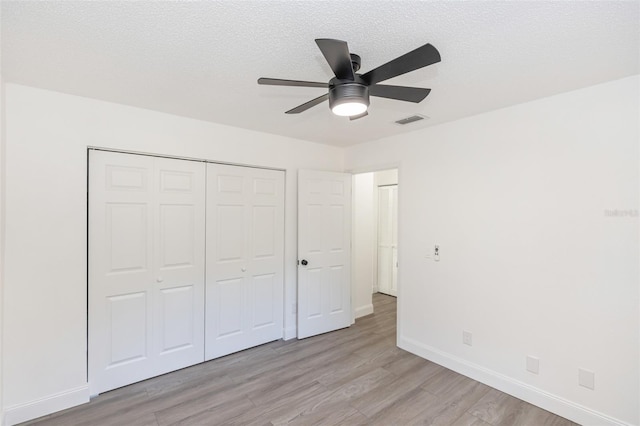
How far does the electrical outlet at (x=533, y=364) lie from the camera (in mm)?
2488

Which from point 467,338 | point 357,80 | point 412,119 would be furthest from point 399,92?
point 467,338

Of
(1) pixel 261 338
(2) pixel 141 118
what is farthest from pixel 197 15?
(1) pixel 261 338

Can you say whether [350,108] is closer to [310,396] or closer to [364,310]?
[310,396]

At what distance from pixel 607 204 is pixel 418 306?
1917 millimetres

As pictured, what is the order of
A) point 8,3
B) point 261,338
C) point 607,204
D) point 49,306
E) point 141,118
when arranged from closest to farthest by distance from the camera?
1. point 8,3
2. point 607,204
3. point 49,306
4. point 141,118
5. point 261,338

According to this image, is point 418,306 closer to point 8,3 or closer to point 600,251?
point 600,251

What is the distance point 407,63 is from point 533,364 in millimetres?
2649

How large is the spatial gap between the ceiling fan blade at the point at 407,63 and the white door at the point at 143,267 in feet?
7.25

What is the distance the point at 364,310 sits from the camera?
465 centimetres

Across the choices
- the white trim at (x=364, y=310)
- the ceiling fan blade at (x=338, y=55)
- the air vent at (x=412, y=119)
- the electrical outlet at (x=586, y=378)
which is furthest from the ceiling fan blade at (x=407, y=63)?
the white trim at (x=364, y=310)

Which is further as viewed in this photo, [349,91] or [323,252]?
[323,252]

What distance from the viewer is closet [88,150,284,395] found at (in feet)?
8.57

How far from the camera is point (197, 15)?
146cm

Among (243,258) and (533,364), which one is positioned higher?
(243,258)
